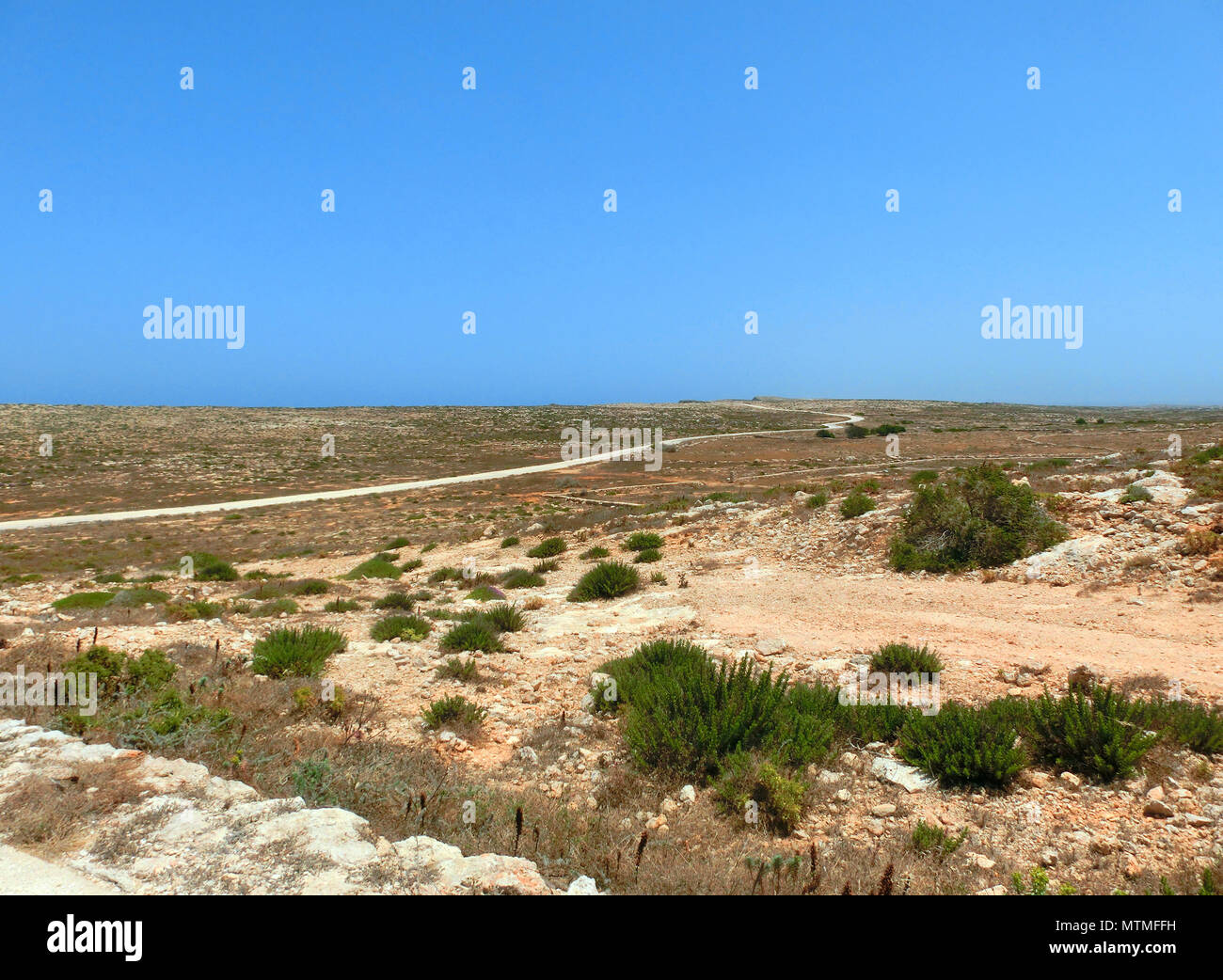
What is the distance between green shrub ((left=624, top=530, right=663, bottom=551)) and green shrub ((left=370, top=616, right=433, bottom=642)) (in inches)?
271

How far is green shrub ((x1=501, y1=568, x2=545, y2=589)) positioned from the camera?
13.9 metres

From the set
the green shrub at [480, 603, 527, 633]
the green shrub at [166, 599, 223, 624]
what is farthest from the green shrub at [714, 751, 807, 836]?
→ the green shrub at [166, 599, 223, 624]

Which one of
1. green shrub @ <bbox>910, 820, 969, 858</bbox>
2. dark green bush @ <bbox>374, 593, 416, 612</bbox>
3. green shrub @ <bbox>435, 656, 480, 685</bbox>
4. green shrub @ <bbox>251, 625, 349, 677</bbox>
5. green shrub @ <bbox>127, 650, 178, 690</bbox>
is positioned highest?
green shrub @ <bbox>127, 650, 178, 690</bbox>

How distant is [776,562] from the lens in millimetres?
13898

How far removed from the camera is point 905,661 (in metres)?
7.10

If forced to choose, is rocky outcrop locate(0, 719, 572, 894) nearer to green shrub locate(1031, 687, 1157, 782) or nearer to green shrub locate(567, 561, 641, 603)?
green shrub locate(1031, 687, 1157, 782)

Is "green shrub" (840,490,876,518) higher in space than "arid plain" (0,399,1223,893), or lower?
higher

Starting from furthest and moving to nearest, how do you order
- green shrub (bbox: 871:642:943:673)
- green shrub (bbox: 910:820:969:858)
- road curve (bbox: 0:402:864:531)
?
1. road curve (bbox: 0:402:864:531)
2. green shrub (bbox: 871:642:943:673)
3. green shrub (bbox: 910:820:969:858)

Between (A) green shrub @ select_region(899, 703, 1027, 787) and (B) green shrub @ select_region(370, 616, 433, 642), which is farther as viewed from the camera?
(B) green shrub @ select_region(370, 616, 433, 642)

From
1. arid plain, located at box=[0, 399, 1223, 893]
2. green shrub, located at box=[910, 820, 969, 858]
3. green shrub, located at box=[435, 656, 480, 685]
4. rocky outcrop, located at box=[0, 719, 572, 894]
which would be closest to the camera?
rocky outcrop, located at box=[0, 719, 572, 894]

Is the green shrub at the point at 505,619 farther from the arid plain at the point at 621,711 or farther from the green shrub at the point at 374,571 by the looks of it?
the green shrub at the point at 374,571

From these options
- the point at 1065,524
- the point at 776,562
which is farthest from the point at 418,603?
the point at 1065,524

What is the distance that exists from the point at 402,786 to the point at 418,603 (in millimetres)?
8640
